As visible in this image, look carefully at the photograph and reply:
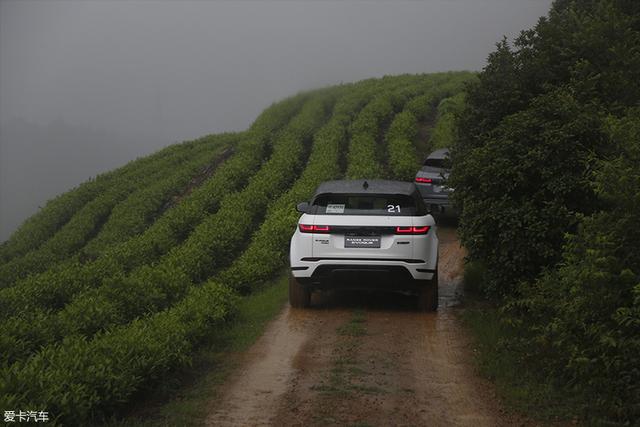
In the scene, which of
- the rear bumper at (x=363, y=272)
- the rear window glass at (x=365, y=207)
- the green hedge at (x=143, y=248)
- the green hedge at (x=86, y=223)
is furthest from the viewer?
the green hedge at (x=86, y=223)

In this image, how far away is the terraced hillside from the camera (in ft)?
23.4

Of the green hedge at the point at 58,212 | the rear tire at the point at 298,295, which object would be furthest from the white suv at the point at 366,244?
the green hedge at the point at 58,212

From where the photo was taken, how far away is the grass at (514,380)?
22.3 ft

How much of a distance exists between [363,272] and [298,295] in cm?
141

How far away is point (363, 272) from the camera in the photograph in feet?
33.2

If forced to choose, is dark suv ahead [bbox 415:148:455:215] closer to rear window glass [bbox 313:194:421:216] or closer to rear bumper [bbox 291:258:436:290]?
rear window glass [bbox 313:194:421:216]

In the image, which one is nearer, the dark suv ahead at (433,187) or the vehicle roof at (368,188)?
the vehicle roof at (368,188)

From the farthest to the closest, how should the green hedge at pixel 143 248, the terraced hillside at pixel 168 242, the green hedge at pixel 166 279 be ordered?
the green hedge at pixel 143 248 → the green hedge at pixel 166 279 → the terraced hillside at pixel 168 242

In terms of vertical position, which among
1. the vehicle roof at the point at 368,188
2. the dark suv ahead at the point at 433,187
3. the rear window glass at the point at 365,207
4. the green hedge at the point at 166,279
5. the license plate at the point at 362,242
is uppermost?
the vehicle roof at the point at 368,188

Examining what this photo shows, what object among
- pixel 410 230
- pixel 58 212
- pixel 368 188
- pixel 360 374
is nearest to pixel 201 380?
pixel 360 374

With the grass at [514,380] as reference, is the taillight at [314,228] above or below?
above

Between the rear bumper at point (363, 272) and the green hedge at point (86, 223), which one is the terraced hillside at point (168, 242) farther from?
the rear bumper at point (363, 272)

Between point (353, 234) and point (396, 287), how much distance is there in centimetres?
99

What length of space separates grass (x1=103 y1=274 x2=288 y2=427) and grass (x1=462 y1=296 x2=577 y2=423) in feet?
9.24
